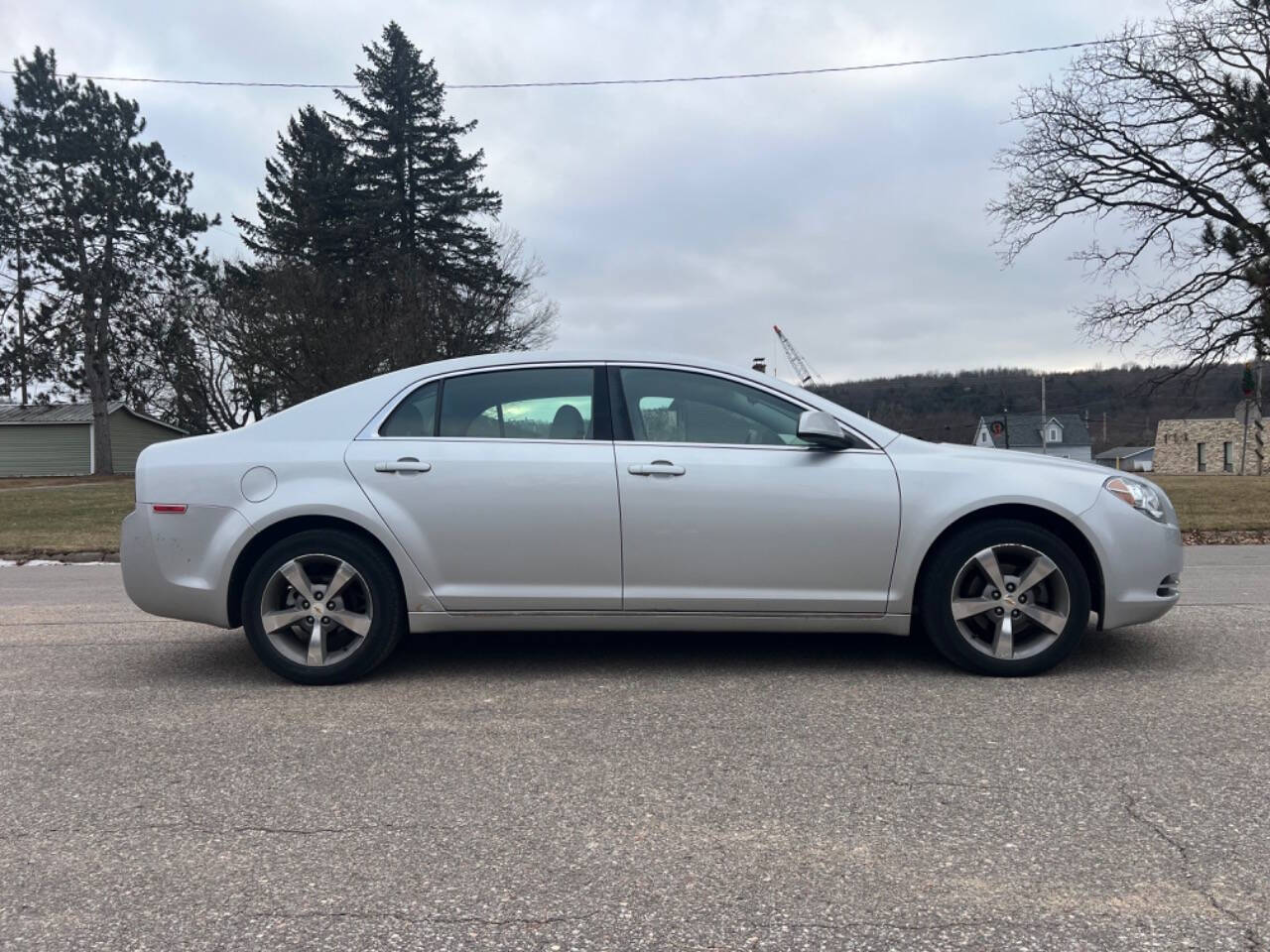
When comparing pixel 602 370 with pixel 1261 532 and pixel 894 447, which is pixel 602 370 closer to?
pixel 894 447

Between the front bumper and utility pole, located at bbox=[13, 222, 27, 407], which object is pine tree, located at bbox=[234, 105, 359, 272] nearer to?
utility pole, located at bbox=[13, 222, 27, 407]

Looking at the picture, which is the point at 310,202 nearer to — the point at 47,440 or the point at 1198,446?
the point at 47,440

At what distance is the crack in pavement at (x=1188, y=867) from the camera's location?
226 centimetres

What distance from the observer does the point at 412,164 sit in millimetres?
38812

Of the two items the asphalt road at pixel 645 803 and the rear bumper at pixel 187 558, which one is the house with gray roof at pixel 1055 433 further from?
the rear bumper at pixel 187 558

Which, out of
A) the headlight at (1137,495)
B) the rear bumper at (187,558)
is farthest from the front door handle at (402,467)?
the headlight at (1137,495)

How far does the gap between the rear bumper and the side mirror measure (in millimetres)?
2565

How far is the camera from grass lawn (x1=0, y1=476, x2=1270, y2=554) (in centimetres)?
1262

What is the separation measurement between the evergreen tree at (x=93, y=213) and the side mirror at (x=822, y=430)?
129ft

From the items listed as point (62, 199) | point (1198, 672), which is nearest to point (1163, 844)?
point (1198, 672)

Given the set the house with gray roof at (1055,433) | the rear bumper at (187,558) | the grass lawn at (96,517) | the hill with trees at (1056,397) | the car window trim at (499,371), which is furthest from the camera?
the house with gray roof at (1055,433)

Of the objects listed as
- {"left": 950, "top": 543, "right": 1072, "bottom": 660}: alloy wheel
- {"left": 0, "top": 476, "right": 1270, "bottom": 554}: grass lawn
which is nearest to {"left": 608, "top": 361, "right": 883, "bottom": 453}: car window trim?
{"left": 950, "top": 543, "right": 1072, "bottom": 660}: alloy wheel

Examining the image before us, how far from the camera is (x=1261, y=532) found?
1233 centimetres

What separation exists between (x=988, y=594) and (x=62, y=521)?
16.6 m
